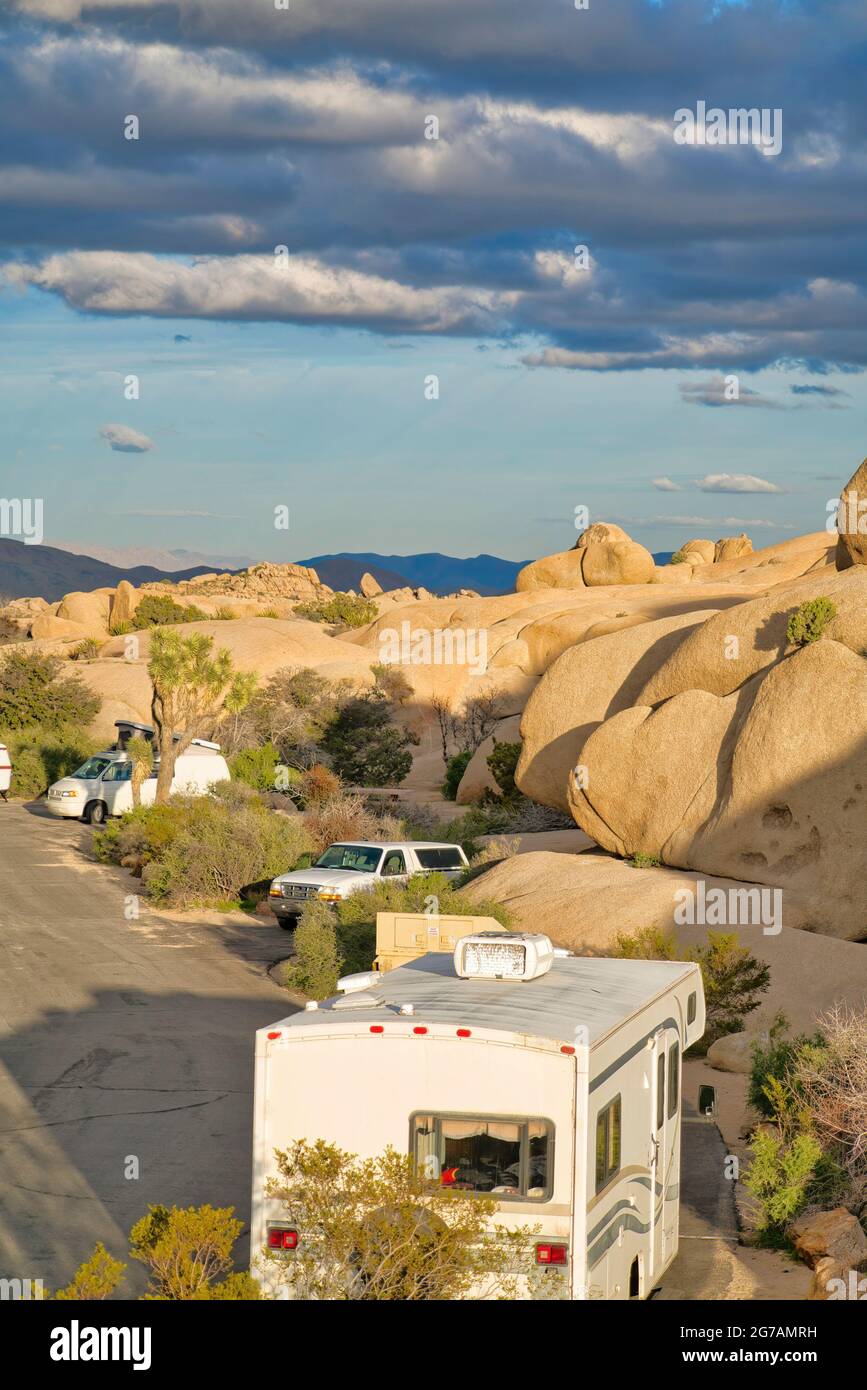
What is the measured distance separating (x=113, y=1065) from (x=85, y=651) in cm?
5894

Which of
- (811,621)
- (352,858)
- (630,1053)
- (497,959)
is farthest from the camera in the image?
(352,858)

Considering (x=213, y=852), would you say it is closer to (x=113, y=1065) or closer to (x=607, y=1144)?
(x=113, y=1065)

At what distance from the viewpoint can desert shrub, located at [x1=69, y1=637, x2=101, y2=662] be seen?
7169 cm

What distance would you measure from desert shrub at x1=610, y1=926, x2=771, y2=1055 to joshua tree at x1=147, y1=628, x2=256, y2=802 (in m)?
17.8

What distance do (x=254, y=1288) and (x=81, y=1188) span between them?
5.44 metres

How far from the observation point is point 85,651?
7338 centimetres

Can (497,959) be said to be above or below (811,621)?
below

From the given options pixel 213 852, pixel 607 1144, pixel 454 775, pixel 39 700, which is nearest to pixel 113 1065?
pixel 607 1144

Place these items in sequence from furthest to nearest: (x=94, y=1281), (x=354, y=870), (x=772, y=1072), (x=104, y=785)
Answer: (x=104, y=785) → (x=354, y=870) → (x=772, y=1072) → (x=94, y=1281)

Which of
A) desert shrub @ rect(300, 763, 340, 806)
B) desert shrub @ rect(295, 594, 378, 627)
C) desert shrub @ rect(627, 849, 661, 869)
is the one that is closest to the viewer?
desert shrub @ rect(627, 849, 661, 869)

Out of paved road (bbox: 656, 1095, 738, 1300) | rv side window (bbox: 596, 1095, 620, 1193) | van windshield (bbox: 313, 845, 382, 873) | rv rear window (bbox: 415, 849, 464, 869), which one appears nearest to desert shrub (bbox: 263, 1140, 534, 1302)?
rv side window (bbox: 596, 1095, 620, 1193)

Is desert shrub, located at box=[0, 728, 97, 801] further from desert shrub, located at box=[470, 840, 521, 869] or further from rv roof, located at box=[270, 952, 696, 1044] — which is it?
rv roof, located at box=[270, 952, 696, 1044]
